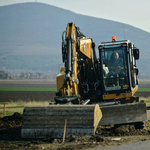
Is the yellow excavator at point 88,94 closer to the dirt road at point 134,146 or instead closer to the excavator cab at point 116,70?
the excavator cab at point 116,70

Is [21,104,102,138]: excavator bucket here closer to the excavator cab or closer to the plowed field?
the plowed field

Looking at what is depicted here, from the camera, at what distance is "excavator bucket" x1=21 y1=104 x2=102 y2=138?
939cm

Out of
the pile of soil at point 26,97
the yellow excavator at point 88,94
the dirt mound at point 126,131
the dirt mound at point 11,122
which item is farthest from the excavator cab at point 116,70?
the pile of soil at point 26,97

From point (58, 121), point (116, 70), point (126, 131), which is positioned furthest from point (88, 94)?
point (58, 121)

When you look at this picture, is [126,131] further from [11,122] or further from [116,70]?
[11,122]

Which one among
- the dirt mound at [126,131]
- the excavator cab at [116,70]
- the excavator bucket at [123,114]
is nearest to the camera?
the dirt mound at [126,131]

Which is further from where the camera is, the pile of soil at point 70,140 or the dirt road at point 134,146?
the pile of soil at point 70,140

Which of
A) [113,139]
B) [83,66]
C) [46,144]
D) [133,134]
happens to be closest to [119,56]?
[83,66]

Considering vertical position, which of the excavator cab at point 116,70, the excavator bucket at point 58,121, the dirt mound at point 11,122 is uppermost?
the excavator cab at point 116,70

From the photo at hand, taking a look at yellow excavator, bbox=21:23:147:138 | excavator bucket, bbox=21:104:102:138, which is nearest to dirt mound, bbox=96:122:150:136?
yellow excavator, bbox=21:23:147:138

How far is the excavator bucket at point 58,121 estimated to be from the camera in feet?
30.8

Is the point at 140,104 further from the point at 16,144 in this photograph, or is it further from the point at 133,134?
the point at 16,144

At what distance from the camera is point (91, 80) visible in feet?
43.2

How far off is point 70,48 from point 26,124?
130 inches
